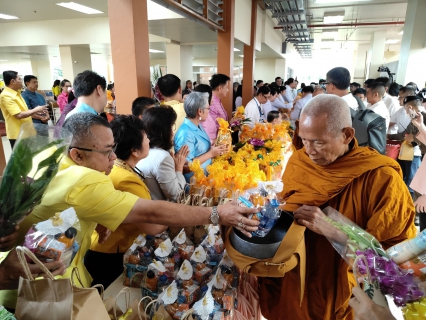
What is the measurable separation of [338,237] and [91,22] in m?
9.47

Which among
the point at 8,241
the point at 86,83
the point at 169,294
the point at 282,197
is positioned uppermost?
the point at 86,83

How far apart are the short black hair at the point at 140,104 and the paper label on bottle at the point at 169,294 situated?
5.68 ft

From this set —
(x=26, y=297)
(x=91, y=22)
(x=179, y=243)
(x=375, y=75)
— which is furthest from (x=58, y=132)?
(x=375, y=75)

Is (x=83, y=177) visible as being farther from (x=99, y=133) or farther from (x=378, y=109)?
(x=378, y=109)

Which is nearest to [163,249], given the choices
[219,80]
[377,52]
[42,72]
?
[219,80]

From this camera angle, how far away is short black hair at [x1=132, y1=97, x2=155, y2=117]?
8.46 ft

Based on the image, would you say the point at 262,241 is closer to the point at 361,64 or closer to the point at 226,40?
the point at 226,40

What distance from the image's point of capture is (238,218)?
3.86 feet

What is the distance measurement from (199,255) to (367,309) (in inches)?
27.4

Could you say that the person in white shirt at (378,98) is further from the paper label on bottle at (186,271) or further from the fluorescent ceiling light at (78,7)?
the fluorescent ceiling light at (78,7)

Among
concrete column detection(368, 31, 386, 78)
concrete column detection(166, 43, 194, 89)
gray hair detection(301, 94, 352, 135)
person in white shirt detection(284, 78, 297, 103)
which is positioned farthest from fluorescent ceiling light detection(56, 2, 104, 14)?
concrete column detection(368, 31, 386, 78)

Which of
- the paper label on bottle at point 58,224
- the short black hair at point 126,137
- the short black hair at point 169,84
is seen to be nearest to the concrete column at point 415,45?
the short black hair at point 169,84

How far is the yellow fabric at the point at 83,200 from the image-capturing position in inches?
41.3

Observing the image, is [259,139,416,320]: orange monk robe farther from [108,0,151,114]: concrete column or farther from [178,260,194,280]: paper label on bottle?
[108,0,151,114]: concrete column
